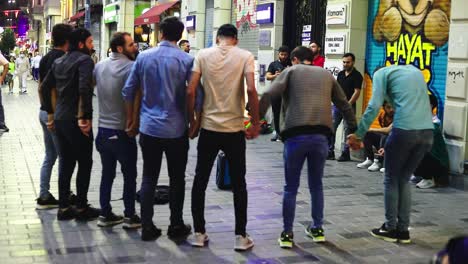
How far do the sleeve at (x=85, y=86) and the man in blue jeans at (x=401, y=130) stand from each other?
2.39m

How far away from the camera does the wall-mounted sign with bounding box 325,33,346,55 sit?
11.3 m

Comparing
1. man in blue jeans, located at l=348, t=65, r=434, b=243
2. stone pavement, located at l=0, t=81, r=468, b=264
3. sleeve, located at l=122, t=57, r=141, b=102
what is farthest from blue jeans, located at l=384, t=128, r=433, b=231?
sleeve, located at l=122, t=57, r=141, b=102

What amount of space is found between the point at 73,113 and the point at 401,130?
301 cm

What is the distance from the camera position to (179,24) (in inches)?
218

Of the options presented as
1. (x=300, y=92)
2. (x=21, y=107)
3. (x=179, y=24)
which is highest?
(x=179, y=24)

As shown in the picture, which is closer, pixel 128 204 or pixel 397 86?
pixel 397 86

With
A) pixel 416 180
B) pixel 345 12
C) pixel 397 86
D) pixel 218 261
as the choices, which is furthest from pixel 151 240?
pixel 345 12

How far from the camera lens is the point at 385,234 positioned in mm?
5820

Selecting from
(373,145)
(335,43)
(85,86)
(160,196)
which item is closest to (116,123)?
(85,86)

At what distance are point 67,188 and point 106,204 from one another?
1.63ft

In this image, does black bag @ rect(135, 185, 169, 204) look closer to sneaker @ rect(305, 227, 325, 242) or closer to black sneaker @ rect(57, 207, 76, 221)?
black sneaker @ rect(57, 207, 76, 221)

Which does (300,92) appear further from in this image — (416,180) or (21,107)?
(21,107)

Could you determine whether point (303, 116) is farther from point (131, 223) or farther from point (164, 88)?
point (131, 223)

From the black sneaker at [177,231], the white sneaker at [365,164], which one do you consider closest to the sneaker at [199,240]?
the black sneaker at [177,231]
